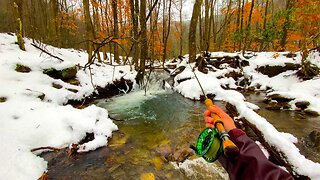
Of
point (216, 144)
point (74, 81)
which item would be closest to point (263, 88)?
point (74, 81)

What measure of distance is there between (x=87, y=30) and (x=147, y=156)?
30.3 ft

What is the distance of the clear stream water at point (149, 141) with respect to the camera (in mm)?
4016

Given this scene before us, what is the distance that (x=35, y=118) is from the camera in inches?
203

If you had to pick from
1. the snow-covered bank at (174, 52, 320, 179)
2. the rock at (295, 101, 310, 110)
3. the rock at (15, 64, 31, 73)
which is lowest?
the rock at (295, 101, 310, 110)

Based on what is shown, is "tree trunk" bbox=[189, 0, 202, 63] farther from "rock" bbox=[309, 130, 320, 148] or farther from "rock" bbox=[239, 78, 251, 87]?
"rock" bbox=[309, 130, 320, 148]

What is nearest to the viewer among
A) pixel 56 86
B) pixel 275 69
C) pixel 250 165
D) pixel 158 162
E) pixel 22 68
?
pixel 250 165

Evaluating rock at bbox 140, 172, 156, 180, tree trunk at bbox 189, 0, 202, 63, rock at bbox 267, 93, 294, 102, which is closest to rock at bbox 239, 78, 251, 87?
rock at bbox 267, 93, 294, 102

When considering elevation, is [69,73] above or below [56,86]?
above

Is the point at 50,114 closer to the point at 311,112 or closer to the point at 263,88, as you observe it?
the point at 311,112

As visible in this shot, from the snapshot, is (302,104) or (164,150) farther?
(302,104)

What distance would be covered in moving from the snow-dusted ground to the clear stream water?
1.35ft

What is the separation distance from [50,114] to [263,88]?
10479 mm

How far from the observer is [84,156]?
4.56 meters

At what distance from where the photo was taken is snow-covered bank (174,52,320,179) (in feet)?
11.7
